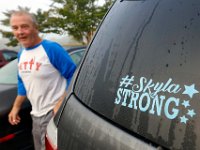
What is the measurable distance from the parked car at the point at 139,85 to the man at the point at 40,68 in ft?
3.26

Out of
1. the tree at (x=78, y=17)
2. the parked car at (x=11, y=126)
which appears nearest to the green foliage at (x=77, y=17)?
the tree at (x=78, y=17)

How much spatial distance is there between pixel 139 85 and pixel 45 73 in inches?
59.3

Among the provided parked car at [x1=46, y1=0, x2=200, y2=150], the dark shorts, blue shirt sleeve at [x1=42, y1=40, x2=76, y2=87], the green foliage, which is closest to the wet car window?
parked car at [x1=46, y1=0, x2=200, y2=150]

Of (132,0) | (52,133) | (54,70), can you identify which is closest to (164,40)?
(132,0)

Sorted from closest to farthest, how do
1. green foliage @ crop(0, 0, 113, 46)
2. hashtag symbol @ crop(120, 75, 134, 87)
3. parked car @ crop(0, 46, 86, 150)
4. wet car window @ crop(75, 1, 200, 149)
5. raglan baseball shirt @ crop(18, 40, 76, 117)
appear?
wet car window @ crop(75, 1, 200, 149), hashtag symbol @ crop(120, 75, 134, 87), raglan baseball shirt @ crop(18, 40, 76, 117), parked car @ crop(0, 46, 86, 150), green foliage @ crop(0, 0, 113, 46)

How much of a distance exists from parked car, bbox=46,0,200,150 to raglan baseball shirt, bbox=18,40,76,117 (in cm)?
99

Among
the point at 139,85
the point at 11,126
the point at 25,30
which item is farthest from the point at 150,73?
the point at 11,126

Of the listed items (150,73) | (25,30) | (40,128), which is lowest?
(40,128)

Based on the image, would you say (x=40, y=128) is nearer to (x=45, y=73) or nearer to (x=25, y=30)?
(x=45, y=73)

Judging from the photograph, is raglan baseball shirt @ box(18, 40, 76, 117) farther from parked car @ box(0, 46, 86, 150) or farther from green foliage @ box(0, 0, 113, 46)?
green foliage @ box(0, 0, 113, 46)

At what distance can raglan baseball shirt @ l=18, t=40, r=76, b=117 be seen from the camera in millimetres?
2604

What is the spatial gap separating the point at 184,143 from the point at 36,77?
1784 millimetres

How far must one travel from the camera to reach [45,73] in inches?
102

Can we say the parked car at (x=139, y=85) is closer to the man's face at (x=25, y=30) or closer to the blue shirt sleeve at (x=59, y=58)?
the blue shirt sleeve at (x=59, y=58)
